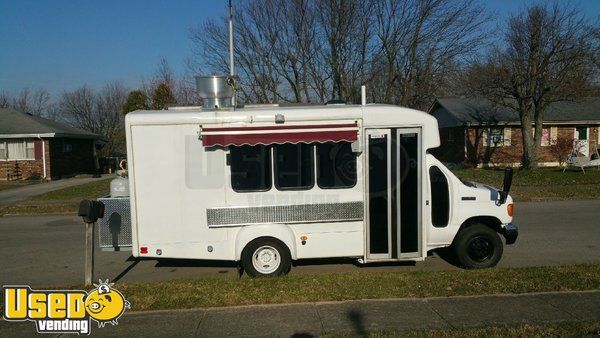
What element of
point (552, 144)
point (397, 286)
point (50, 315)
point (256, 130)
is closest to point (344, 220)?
point (397, 286)

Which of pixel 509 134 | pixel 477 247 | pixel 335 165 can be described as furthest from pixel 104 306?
pixel 509 134

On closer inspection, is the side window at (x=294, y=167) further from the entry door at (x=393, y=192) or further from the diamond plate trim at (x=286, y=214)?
the entry door at (x=393, y=192)

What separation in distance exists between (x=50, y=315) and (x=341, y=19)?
19.0 meters

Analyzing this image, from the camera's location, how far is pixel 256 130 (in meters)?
6.94

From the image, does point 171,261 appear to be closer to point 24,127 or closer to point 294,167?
point 294,167

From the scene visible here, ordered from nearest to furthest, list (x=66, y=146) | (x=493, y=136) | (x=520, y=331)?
1. (x=520, y=331)
2. (x=493, y=136)
3. (x=66, y=146)

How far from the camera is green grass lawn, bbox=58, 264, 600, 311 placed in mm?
5820

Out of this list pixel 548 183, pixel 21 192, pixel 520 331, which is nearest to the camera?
pixel 520 331

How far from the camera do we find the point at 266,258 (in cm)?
718

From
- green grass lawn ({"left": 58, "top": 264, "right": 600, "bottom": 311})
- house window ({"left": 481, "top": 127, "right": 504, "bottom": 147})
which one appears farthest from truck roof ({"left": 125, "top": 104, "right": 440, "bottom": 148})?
house window ({"left": 481, "top": 127, "right": 504, "bottom": 147})

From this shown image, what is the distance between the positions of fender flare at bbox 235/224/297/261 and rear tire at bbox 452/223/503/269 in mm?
2734

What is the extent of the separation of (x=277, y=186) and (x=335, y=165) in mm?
943

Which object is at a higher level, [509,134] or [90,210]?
[509,134]

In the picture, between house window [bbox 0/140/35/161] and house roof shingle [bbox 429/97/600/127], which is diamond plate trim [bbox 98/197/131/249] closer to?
house window [bbox 0/140/35/161]
